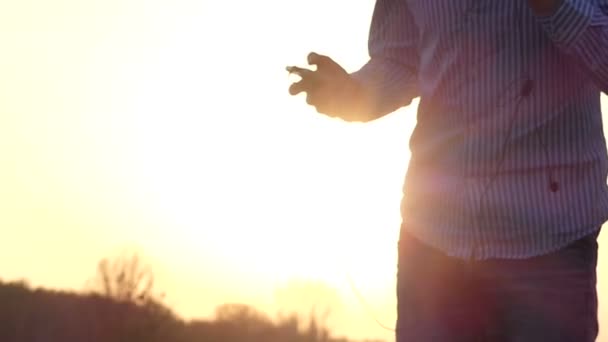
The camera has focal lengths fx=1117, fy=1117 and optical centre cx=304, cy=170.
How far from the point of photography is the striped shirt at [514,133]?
6.80 ft

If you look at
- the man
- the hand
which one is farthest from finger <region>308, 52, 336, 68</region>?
the man

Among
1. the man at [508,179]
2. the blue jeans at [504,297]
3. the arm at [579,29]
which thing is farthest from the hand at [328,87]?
the arm at [579,29]

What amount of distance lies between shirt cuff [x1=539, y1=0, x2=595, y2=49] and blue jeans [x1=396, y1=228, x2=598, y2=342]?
0.38 metres

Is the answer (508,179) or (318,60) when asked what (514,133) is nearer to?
(508,179)

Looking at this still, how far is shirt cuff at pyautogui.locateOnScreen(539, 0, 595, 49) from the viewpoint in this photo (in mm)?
2004

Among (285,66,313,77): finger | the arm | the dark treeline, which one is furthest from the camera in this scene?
the dark treeline

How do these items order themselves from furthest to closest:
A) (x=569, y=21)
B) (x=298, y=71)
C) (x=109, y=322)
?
(x=109, y=322), (x=298, y=71), (x=569, y=21)

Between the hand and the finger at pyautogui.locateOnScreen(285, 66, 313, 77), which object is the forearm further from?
the finger at pyautogui.locateOnScreen(285, 66, 313, 77)

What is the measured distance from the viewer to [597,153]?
2156 mm

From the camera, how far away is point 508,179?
6.97 ft

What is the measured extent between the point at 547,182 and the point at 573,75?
22 centimetres

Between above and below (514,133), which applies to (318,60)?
above

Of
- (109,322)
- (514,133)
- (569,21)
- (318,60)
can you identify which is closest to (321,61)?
(318,60)

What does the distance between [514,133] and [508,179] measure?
9cm
